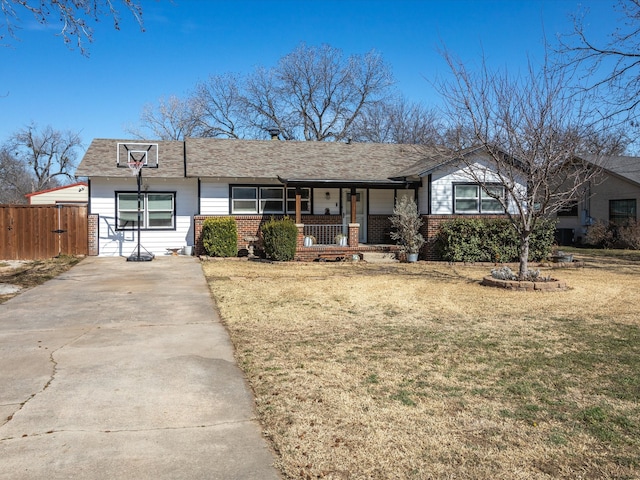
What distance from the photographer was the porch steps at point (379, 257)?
17156 millimetres

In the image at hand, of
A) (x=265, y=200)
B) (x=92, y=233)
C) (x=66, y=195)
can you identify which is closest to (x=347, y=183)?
(x=265, y=200)

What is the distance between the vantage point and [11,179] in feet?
174

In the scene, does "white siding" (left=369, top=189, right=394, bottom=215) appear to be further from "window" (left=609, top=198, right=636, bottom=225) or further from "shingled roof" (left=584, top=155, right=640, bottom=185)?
"window" (left=609, top=198, right=636, bottom=225)

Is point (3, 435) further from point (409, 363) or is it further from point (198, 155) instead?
point (198, 155)

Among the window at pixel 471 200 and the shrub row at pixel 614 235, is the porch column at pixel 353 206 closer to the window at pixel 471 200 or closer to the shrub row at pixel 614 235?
the window at pixel 471 200

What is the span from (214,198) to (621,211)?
61.3 ft

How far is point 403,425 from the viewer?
3.79 metres

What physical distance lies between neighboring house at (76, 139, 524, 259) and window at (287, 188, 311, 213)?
37 millimetres

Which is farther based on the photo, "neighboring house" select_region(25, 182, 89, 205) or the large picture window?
"neighboring house" select_region(25, 182, 89, 205)

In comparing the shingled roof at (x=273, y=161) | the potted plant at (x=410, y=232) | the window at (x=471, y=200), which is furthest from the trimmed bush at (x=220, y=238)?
the window at (x=471, y=200)

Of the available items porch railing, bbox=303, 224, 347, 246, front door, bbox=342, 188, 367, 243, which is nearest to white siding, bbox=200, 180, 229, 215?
porch railing, bbox=303, 224, 347, 246

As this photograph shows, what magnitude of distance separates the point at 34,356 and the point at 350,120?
34.1 m

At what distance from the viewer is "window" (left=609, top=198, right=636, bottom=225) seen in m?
23.4

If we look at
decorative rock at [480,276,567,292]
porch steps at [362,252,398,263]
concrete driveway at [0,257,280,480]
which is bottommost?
concrete driveway at [0,257,280,480]
